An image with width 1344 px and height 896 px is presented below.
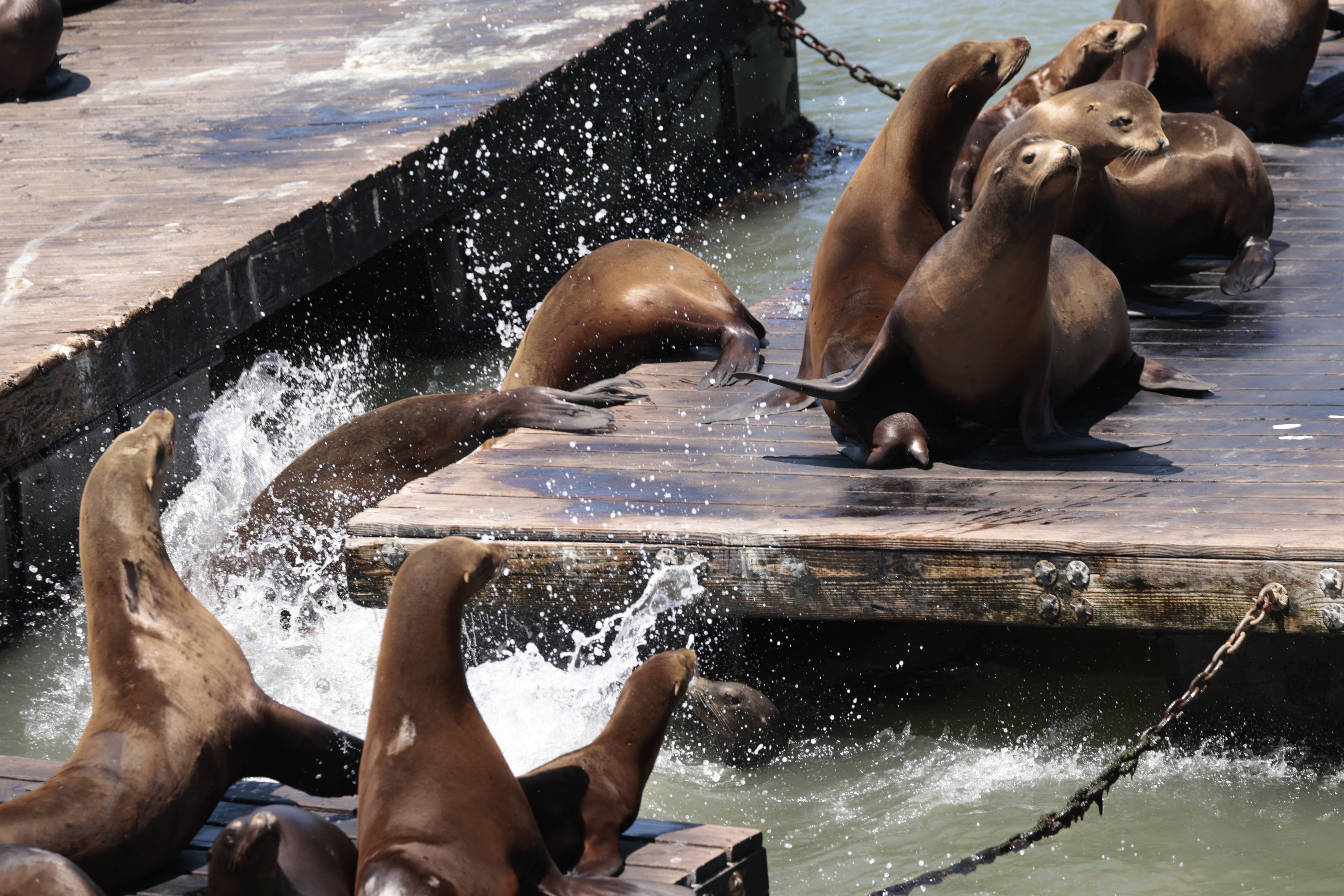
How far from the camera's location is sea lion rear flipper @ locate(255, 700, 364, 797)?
107 inches

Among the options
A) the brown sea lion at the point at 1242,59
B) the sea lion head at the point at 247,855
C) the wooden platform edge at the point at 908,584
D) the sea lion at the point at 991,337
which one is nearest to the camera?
the sea lion head at the point at 247,855

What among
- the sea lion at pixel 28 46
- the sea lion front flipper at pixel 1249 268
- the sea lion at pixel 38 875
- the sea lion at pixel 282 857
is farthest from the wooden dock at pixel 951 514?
the sea lion at pixel 28 46

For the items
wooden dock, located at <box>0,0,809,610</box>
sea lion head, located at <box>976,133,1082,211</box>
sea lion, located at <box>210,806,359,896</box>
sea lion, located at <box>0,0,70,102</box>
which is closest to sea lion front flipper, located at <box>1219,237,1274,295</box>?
sea lion head, located at <box>976,133,1082,211</box>

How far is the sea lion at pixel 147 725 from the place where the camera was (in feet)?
7.79

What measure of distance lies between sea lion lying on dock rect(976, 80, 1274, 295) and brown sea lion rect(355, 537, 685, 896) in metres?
3.01

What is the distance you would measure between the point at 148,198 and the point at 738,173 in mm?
5033

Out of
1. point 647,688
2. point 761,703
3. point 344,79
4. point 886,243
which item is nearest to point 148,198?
point 344,79

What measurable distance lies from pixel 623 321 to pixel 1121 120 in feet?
6.04

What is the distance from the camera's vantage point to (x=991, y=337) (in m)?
3.69

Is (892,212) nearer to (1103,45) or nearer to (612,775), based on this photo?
(1103,45)

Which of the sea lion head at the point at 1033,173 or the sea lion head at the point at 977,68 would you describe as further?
the sea lion head at the point at 977,68

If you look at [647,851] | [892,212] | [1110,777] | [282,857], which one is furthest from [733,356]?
[282,857]

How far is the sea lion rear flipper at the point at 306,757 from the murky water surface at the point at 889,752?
946mm

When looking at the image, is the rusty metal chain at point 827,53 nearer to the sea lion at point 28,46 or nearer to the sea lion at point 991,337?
the sea lion at point 991,337
